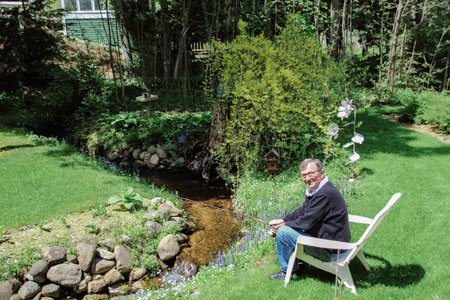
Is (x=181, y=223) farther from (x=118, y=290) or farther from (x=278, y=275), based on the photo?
(x=278, y=275)

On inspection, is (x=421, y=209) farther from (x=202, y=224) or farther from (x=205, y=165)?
(x=205, y=165)

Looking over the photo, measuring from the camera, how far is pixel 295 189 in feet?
20.8

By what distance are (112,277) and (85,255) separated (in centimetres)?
42

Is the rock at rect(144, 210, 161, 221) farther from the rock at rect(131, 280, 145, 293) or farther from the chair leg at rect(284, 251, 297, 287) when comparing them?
the chair leg at rect(284, 251, 297, 287)

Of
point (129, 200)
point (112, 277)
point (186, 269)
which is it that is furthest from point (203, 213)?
point (112, 277)

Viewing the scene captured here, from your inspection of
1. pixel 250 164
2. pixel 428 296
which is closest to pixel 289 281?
pixel 428 296

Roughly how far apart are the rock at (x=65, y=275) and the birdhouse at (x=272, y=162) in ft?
11.2

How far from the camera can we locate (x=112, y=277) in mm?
5117

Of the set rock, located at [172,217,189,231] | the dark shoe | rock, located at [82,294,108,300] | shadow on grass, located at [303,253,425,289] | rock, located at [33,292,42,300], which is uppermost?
shadow on grass, located at [303,253,425,289]

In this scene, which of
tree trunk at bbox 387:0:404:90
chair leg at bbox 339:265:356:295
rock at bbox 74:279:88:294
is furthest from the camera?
tree trunk at bbox 387:0:404:90

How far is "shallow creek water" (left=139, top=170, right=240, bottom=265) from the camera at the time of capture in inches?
230

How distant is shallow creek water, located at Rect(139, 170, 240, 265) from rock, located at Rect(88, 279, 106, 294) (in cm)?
103

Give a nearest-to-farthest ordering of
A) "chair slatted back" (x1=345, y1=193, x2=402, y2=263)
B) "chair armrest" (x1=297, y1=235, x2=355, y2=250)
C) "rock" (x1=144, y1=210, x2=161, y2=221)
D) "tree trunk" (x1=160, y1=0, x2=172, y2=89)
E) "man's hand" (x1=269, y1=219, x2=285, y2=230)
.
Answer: "chair slatted back" (x1=345, y1=193, x2=402, y2=263) → "chair armrest" (x1=297, y1=235, x2=355, y2=250) → "man's hand" (x1=269, y1=219, x2=285, y2=230) → "rock" (x1=144, y1=210, x2=161, y2=221) → "tree trunk" (x1=160, y1=0, x2=172, y2=89)

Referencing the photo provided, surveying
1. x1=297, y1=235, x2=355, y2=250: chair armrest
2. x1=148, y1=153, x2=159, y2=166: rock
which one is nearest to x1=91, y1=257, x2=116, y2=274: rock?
x1=297, y1=235, x2=355, y2=250: chair armrest
